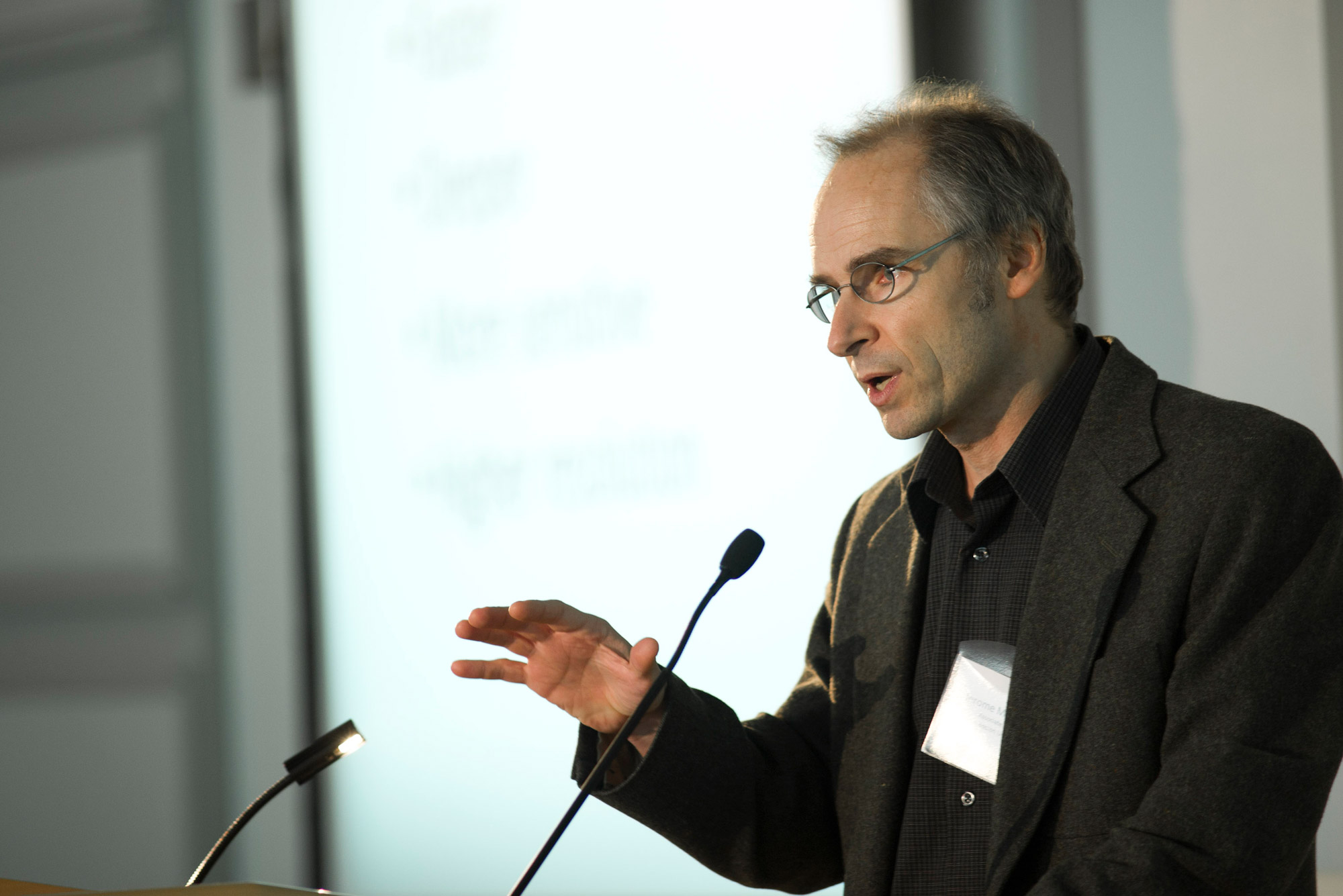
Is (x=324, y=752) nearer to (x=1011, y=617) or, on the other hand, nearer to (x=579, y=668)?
(x=579, y=668)

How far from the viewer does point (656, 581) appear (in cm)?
283

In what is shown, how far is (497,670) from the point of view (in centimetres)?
139

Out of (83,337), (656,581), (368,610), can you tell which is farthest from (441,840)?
(83,337)

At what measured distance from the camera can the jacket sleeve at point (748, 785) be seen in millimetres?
1408

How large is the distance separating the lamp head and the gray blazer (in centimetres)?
34

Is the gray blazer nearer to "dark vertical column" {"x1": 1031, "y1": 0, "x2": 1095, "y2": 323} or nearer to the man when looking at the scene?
the man

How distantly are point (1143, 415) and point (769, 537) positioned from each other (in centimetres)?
138

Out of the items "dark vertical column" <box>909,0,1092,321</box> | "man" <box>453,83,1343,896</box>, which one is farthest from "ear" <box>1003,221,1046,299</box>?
"dark vertical column" <box>909,0,1092,321</box>

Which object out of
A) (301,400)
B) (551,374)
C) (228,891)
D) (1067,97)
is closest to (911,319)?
(228,891)

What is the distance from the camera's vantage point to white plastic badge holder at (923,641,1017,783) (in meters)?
1.33

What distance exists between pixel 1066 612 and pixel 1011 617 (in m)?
0.12

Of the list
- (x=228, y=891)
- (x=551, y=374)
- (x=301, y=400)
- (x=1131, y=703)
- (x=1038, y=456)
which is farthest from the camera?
(x=301, y=400)

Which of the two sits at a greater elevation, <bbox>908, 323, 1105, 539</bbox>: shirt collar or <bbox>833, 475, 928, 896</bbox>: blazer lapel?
<bbox>908, 323, 1105, 539</bbox>: shirt collar

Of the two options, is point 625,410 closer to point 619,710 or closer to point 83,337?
point 619,710
